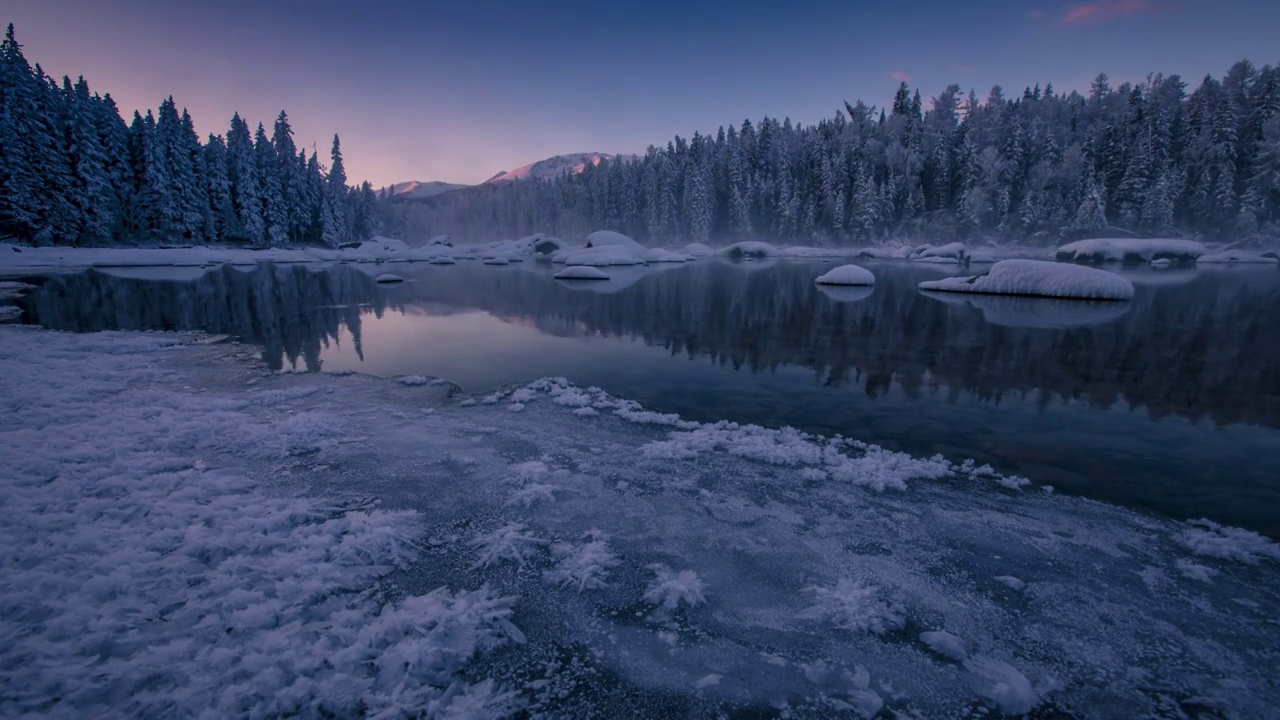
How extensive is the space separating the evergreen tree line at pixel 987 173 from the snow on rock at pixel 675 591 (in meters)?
77.7

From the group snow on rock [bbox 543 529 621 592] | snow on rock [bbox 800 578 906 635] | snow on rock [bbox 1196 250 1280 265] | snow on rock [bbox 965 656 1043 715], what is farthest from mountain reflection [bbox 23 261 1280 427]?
snow on rock [bbox 1196 250 1280 265]

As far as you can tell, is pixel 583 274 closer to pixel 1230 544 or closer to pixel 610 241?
pixel 610 241

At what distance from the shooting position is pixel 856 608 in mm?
3605

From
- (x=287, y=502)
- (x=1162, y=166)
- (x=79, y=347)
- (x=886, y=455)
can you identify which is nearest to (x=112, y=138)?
(x=79, y=347)

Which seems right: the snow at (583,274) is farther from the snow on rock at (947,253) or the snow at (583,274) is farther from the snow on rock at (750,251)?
the snow on rock at (947,253)

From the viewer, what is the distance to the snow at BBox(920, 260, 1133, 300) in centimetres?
2192

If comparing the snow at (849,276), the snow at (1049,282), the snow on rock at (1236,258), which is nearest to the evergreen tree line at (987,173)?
the snow on rock at (1236,258)

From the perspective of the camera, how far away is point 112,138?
5106 cm

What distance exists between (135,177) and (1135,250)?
341ft

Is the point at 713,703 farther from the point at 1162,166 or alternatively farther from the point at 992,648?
the point at 1162,166

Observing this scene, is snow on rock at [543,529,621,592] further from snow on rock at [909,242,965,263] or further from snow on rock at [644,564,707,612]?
snow on rock at [909,242,965,263]

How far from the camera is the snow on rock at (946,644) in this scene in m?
3.25

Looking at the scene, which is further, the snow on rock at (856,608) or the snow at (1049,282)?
the snow at (1049,282)

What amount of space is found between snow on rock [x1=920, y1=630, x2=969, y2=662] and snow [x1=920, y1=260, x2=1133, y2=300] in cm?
2558
